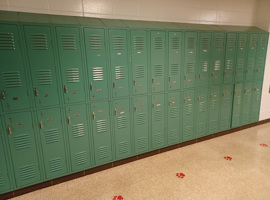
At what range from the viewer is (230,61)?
4129 mm

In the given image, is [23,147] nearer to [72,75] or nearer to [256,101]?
[72,75]

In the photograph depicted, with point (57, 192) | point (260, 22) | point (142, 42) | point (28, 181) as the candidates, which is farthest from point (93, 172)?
point (260, 22)

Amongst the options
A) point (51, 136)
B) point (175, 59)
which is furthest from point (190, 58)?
point (51, 136)

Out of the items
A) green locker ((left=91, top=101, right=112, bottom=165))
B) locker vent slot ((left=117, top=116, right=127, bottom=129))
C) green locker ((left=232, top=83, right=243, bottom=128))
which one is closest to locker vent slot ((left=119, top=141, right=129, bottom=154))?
green locker ((left=91, top=101, right=112, bottom=165))

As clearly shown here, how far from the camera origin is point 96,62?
2.80 meters

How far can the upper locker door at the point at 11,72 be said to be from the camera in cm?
224

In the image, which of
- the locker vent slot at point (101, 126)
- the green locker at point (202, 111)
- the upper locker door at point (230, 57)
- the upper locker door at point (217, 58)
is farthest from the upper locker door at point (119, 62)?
the upper locker door at point (230, 57)

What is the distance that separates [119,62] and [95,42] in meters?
0.48

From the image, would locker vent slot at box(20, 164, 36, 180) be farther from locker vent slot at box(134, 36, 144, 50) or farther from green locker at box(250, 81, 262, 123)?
green locker at box(250, 81, 262, 123)

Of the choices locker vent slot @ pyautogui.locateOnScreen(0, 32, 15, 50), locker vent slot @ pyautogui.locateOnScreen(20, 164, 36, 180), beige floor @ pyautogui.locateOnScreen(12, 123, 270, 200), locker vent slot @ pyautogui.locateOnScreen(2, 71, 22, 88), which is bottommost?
beige floor @ pyautogui.locateOnScreen(12, 123, 270, 200)

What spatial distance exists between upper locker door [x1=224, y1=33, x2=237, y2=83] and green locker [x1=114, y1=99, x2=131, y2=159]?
255 cm

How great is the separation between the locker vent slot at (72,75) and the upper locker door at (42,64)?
0.19 meters

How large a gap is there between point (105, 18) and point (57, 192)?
2.85 metres

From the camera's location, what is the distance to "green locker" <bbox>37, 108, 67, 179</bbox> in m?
2.61
